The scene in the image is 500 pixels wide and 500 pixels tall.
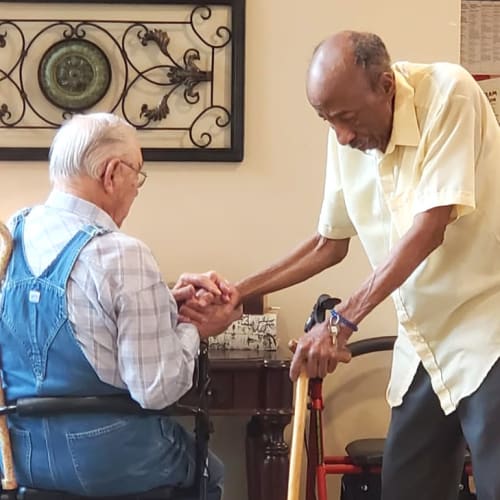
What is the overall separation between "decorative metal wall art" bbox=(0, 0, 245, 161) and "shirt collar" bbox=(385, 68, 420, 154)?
3.63 ft

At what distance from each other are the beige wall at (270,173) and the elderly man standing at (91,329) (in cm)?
98

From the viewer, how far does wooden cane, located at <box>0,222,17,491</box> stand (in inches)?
70.4

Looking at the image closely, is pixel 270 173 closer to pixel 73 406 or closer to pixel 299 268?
pixel 299 268

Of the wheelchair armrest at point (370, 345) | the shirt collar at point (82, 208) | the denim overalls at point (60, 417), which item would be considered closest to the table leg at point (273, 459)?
the wheelchair armrest at point (370, 345)

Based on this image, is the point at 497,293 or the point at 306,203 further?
the point at 306,203

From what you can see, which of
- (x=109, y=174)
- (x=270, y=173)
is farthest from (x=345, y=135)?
(x=270, y=173)

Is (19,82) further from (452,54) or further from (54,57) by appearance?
(452,54)

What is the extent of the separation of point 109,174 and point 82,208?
3.6 inches

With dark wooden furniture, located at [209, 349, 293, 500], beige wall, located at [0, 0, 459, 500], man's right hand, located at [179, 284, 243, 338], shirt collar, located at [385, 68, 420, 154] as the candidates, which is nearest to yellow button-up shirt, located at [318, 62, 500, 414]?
shirt collar, located at [385, 68, 420, 154]

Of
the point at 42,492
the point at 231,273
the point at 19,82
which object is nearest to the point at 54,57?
the point at 19,82

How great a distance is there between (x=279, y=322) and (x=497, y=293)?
1.20 meters

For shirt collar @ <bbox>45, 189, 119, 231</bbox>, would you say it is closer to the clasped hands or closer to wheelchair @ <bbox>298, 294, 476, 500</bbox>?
the clasped hands

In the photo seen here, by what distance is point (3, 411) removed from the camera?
1.75 m

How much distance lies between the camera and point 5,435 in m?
1.79
